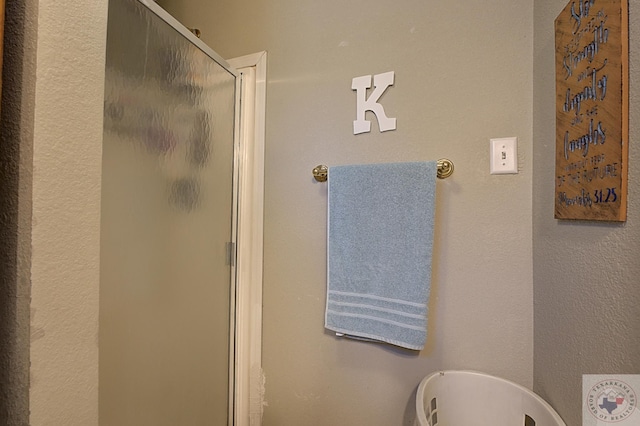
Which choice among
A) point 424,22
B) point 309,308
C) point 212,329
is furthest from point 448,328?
point 424,22

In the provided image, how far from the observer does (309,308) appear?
1.04m

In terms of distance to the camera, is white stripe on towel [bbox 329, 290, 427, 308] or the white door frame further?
the white door frame

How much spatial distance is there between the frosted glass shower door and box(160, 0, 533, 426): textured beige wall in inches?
7.6

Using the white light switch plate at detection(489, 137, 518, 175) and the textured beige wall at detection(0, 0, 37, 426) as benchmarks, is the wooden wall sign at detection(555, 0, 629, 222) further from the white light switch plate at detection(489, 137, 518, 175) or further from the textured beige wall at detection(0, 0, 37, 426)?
the textured beige wall at detection(0, 0, 37, 426)

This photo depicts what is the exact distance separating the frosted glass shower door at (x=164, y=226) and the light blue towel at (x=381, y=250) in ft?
1.51

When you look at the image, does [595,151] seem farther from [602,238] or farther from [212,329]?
[212,329]

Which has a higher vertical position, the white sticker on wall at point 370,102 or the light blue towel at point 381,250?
the white sticker on wall at point 370,102

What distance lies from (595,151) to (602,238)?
171 millimetres

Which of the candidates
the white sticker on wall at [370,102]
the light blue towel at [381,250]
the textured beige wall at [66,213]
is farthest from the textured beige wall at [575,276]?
the textured beige wall at [66,213]

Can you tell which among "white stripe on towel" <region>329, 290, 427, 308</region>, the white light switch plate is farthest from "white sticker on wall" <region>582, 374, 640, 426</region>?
the white light switch plate

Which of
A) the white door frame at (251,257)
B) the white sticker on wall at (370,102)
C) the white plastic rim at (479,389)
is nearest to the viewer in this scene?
the white plastic rim at (479,389)

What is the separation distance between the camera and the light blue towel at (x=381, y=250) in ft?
2.69

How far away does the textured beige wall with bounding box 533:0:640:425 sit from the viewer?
46 centimetres

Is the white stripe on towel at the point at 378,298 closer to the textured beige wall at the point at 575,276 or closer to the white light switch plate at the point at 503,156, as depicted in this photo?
the textured beige wall at the point at 575,276
